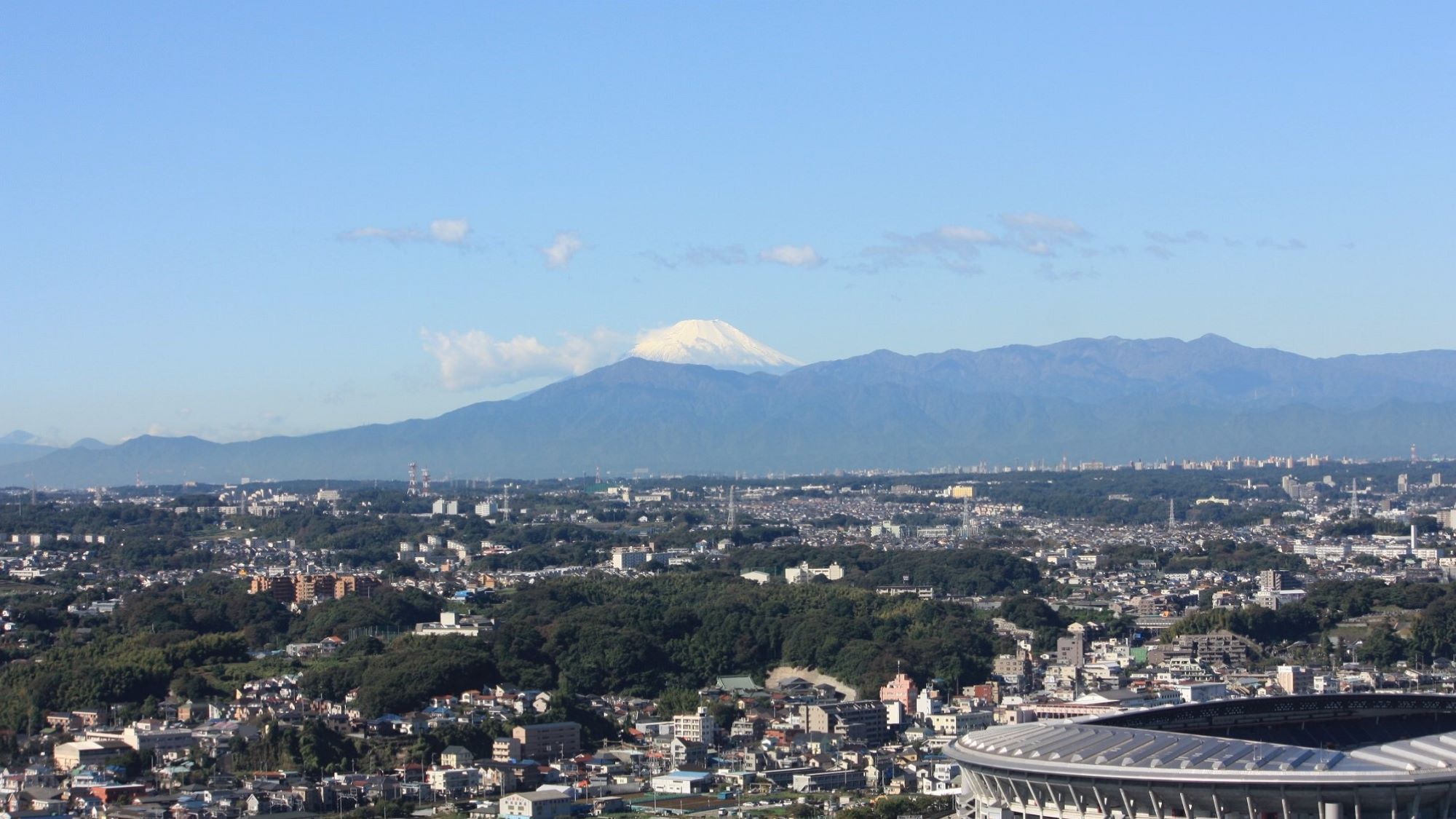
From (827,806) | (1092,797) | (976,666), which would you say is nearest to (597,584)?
(976,666)

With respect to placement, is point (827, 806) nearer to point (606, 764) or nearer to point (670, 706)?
point (606, 764)

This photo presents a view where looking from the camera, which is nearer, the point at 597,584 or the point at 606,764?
the point at 606,764

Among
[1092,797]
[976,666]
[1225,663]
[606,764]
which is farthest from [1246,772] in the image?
[1225,663]

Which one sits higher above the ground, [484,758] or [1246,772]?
[1246,772]

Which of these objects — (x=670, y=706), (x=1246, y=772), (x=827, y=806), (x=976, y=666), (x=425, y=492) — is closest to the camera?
(x=1246, y=772)

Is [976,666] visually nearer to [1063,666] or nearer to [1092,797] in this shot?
[1063,666]

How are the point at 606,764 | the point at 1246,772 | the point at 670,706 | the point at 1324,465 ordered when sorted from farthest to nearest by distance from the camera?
the point at 1324,465, the point at 670,706, the point at 606,764, the point at 1246,772
